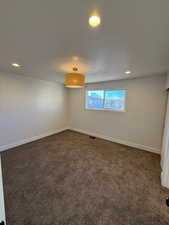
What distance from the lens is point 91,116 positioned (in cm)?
429

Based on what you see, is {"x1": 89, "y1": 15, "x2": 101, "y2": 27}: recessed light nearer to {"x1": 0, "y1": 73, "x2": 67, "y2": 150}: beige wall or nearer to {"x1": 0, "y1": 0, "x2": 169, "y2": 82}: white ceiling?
{"x1": 0, "y1": 0, "x2": 169, "y2": 82}: white ceiling

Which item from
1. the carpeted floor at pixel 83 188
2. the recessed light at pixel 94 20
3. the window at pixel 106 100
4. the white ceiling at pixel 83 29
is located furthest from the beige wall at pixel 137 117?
the recessed light at pixel 94 20

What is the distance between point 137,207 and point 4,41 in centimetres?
306

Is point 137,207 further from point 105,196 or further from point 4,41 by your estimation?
point 4,41

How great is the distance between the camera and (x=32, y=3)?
80 centimetres

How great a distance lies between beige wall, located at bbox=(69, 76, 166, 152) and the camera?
9.37 feet

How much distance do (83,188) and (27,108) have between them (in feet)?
9.85

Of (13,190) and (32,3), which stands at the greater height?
(32,3)

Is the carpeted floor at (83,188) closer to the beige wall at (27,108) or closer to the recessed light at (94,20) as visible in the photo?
the beige wall at (27,108)

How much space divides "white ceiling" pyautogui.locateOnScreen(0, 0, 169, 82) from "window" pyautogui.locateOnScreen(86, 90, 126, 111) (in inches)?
75.8

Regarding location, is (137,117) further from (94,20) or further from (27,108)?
(27,108)

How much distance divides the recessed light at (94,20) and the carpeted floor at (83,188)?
2.32m

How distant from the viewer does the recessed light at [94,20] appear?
911mm

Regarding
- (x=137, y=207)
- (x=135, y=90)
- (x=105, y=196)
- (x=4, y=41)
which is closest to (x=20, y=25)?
(x=4, y=41)
